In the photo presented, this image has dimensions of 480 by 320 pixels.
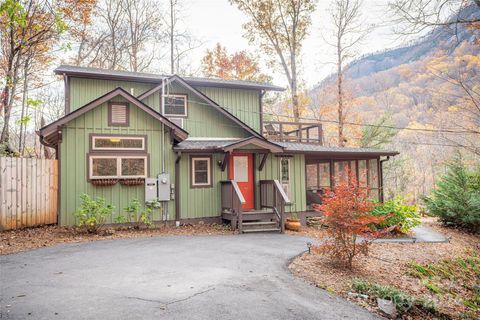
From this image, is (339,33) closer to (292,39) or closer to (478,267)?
(292,39)

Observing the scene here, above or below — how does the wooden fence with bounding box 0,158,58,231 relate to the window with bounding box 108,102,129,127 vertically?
below

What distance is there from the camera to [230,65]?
1049 inches

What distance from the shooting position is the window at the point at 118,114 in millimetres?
10898

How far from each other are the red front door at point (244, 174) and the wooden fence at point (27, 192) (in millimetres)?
6045

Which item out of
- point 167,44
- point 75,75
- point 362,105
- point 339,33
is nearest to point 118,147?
point 75,75

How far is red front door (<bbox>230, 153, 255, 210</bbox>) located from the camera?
41.2ft

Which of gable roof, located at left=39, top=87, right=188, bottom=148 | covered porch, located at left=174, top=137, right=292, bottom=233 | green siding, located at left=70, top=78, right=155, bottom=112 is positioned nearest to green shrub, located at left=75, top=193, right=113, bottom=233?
gable roof, located at left=39, top=87, right=188, bottom=148

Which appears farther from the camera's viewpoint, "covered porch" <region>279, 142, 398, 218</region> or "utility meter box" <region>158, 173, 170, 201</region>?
"covered porch" <region>279, 142, 398, 218</region>

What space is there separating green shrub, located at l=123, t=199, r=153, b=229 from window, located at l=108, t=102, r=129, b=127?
2.64 m

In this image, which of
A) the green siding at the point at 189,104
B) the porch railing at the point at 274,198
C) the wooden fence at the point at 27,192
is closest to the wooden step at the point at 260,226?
the porch railing at the point at 274,198

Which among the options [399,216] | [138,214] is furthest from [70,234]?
[399,216]

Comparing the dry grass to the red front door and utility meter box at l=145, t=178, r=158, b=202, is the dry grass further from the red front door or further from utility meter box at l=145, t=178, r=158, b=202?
utility meter box at l=145, t=178, r=158, b=202

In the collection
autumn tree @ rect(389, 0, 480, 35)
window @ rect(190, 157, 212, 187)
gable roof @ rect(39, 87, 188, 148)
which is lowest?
window @ rect(190, 157, 212, 187)

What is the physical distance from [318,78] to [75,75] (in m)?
17.0
